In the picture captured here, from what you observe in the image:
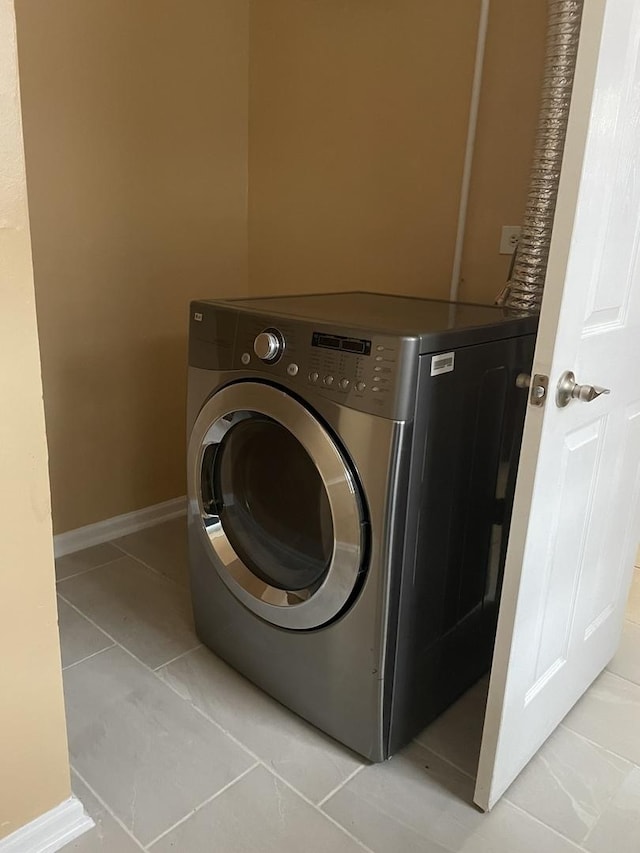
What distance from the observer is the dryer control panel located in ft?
4.03

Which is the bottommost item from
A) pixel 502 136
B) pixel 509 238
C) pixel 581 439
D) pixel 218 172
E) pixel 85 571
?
pixel 85 571

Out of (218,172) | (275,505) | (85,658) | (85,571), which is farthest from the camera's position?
(218,172)

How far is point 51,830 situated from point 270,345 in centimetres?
102

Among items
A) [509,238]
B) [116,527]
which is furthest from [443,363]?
[116,527]

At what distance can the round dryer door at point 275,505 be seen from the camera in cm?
135

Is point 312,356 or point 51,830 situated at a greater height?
point 312,356

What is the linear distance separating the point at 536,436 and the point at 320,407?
42 cm

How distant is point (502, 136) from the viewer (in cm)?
184

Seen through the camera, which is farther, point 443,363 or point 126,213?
point 126,213

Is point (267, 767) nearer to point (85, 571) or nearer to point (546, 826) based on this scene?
point (546, 826)

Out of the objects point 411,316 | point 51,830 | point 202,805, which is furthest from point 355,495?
point 51,830

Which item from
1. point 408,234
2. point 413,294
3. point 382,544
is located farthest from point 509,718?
point 408,234

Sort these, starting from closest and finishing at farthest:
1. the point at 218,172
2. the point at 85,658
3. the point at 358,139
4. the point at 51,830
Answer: the point at 51,830, the point at 85,658, the point at 358,139, the point at 218,172

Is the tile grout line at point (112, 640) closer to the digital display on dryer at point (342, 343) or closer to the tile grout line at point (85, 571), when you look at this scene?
the tile grout line at point (85, 571)
